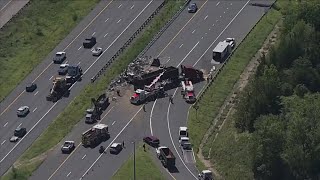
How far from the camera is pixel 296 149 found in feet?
656
